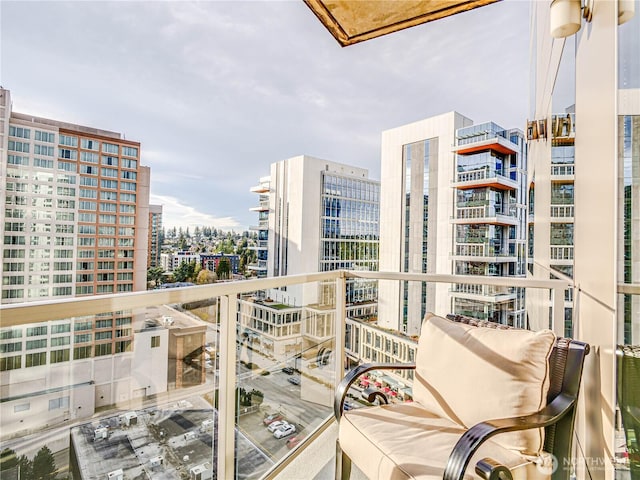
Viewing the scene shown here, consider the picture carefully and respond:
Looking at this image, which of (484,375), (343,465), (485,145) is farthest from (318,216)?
(484,375)

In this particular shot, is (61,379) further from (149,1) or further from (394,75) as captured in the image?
(394,75)

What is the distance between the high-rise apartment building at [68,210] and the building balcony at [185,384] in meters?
3.37

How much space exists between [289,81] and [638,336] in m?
10.1

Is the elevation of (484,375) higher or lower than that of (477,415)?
higher

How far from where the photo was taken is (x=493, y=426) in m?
1.18

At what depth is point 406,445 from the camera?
1.36 metres

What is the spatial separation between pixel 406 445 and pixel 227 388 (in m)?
0.86

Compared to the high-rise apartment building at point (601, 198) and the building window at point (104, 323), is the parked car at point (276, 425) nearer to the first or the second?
the building window at point (104, 323)

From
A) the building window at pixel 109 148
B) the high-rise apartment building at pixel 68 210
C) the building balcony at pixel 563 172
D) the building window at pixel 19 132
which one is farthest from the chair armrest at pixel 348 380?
the building window at pixel 109 148

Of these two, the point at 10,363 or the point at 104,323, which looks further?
the point at 104,323

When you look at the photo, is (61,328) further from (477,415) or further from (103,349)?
(477,415)

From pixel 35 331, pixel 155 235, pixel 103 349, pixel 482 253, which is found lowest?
pixel 103 349

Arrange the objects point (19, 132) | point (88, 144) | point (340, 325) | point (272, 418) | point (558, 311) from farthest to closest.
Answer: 1. point (88, 144)
2. point (19, 132)
3. point (340, 325)
4. point (558, 311)
5. point (272, 418)

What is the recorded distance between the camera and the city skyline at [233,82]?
234 inches
